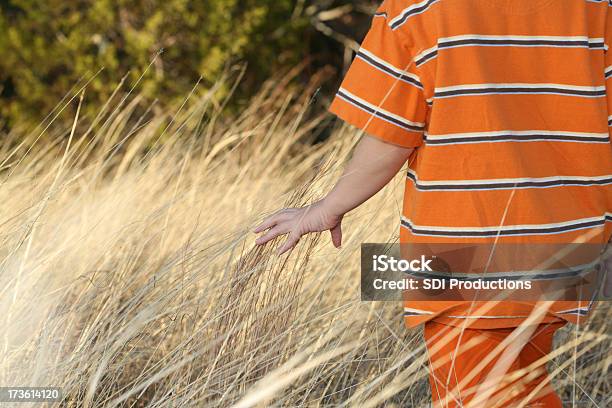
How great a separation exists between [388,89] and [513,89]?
8.8 inches

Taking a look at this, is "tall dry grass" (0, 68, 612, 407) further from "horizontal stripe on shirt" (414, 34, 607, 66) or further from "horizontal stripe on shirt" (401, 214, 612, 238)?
"horizontal stripe on shirt" (414, 34, 607, 66)

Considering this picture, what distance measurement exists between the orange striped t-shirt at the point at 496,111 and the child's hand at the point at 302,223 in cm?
20

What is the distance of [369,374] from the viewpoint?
2.37 m

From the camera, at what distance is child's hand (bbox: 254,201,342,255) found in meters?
1.82

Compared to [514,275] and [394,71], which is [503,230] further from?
[394,71]

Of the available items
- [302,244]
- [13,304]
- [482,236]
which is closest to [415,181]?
[482,236]

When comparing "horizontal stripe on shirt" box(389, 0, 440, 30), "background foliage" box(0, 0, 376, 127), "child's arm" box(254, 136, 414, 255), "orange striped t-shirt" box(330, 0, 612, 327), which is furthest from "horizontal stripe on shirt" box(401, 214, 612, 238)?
"background foliage" box(0, 0, 376, 127)

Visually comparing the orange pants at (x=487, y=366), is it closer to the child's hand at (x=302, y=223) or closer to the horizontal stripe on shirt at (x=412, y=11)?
the child's hand at (x=302, y=223)

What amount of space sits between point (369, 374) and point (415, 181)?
78 centimetres

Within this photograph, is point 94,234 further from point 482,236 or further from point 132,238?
point 482,236

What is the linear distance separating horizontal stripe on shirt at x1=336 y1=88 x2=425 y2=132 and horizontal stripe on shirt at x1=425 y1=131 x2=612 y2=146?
28 millimetres

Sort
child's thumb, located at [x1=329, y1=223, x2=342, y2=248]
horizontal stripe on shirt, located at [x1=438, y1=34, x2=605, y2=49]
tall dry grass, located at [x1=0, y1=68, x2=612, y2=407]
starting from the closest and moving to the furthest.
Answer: horizontal stripe on shirt, located at [x1=438, y1=34, x2=605, y2=49], child's thumb, located at [x1=329, y1=223, x2=342, y2=248], tall dry grass, located at [x1=0, y1=68, x2=612, y2=407]

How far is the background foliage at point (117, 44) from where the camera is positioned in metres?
5.98

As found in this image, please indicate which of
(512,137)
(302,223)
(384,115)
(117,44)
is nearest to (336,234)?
(302,223)
